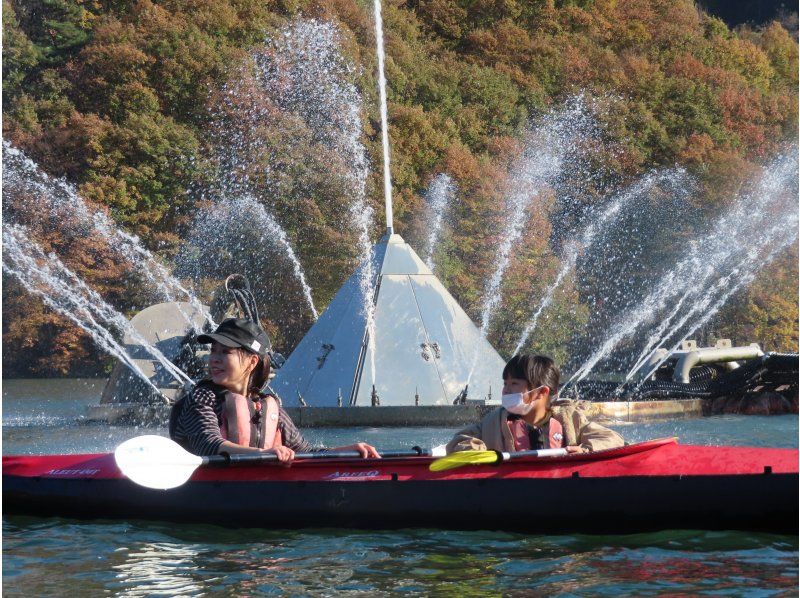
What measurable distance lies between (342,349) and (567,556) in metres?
12.3

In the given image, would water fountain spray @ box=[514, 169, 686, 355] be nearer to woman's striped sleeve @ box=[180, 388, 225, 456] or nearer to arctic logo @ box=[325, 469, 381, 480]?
arctic logo @ box=[325, 469, 381, 480]

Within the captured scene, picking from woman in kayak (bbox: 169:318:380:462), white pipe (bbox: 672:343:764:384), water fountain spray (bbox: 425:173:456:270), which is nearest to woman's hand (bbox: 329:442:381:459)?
woman in kayak (bbox: 169:318:380:462)

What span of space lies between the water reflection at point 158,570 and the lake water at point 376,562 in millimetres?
11

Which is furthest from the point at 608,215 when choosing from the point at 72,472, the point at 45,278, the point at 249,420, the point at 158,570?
the point at 158,570

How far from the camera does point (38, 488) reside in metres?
11.2

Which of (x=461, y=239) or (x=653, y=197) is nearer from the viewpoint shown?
(x=461, y=239)

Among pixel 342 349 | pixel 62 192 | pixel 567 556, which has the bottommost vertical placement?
pixel 567 556

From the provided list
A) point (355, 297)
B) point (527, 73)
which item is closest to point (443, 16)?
point (527, 73)

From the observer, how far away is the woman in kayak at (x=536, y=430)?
9.36 meters

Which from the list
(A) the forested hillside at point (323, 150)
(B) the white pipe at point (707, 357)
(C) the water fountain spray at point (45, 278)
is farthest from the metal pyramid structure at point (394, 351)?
(A) the forested hillside at point (323, 150)

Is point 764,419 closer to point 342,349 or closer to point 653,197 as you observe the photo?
point 342,349

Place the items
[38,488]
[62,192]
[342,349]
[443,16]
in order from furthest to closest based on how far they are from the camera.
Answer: [443,16], [62,192], [342,349], [38,488]

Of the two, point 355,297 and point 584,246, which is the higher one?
point 584,246

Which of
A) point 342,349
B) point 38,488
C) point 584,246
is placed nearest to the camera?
point 38,488
